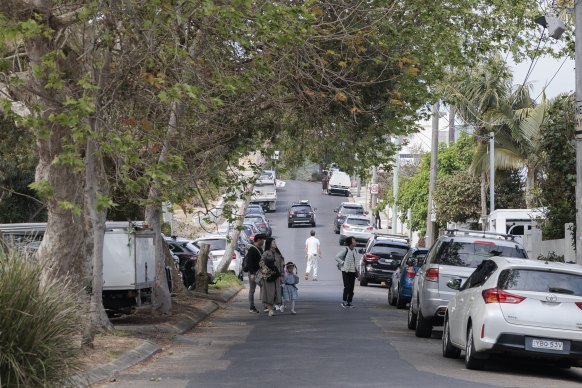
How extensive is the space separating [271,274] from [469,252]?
6446 millimetres

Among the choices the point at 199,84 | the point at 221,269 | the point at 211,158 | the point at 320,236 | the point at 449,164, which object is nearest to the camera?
the point at 199,84

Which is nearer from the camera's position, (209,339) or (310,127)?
(209,339)

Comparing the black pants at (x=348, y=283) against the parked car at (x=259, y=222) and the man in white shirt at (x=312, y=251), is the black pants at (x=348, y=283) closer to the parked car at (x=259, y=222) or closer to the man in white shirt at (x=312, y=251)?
the man in white shirt at (x=312, y=251)

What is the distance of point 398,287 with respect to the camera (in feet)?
94.4

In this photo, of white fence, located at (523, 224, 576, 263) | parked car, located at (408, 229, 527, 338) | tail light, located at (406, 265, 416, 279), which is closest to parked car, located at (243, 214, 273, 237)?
white fence, located at (523, 224, 576, 263)

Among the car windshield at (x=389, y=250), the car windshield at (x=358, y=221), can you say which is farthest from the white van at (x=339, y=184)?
the car windshield at (x=389, y=250)

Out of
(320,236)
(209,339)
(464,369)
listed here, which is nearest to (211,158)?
(209,339)

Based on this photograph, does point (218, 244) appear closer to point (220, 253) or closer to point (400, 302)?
point (220, 253)

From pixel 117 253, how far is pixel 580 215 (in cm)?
886

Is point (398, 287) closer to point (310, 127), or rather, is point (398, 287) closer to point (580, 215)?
point (310, 127)

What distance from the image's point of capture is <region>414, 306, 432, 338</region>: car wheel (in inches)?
775

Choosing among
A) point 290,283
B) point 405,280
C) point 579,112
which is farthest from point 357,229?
point 579,112

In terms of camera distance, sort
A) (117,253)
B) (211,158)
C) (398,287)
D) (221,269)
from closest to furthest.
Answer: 1. (117,253)
2. (211,158)
3. (398,287)
4. (221,269)

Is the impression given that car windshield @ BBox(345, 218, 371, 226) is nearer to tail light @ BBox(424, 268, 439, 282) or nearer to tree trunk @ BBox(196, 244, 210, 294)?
tree trunk @ BBox(196, 244, 210, 294)
